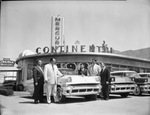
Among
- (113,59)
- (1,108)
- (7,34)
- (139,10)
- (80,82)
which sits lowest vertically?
(1,108)

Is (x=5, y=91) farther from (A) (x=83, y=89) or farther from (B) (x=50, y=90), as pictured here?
(A) (x=83, y=89)

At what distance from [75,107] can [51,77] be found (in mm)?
918

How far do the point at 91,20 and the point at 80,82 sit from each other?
1400mm

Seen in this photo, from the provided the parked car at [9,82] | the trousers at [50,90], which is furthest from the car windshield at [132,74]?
the parked car at [9,82]

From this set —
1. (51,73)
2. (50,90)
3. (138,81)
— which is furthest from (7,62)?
(138,81)

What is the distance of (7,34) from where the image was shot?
7.15 m

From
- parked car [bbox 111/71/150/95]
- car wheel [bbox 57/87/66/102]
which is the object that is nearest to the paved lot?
car wheel [bbox 57/87/66/102]

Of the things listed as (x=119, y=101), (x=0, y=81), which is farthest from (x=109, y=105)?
(x=0, y=81)

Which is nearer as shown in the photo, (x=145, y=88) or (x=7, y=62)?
(x=7, y=62)

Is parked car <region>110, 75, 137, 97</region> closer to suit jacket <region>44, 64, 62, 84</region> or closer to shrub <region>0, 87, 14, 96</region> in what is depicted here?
suit jacket <region>44, 64, 62, 84</region>

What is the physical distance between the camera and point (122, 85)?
8.18 m

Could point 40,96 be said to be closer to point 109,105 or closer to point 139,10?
point 109,105

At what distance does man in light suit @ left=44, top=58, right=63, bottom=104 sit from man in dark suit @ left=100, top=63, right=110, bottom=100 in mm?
965

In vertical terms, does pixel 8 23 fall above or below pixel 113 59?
above
